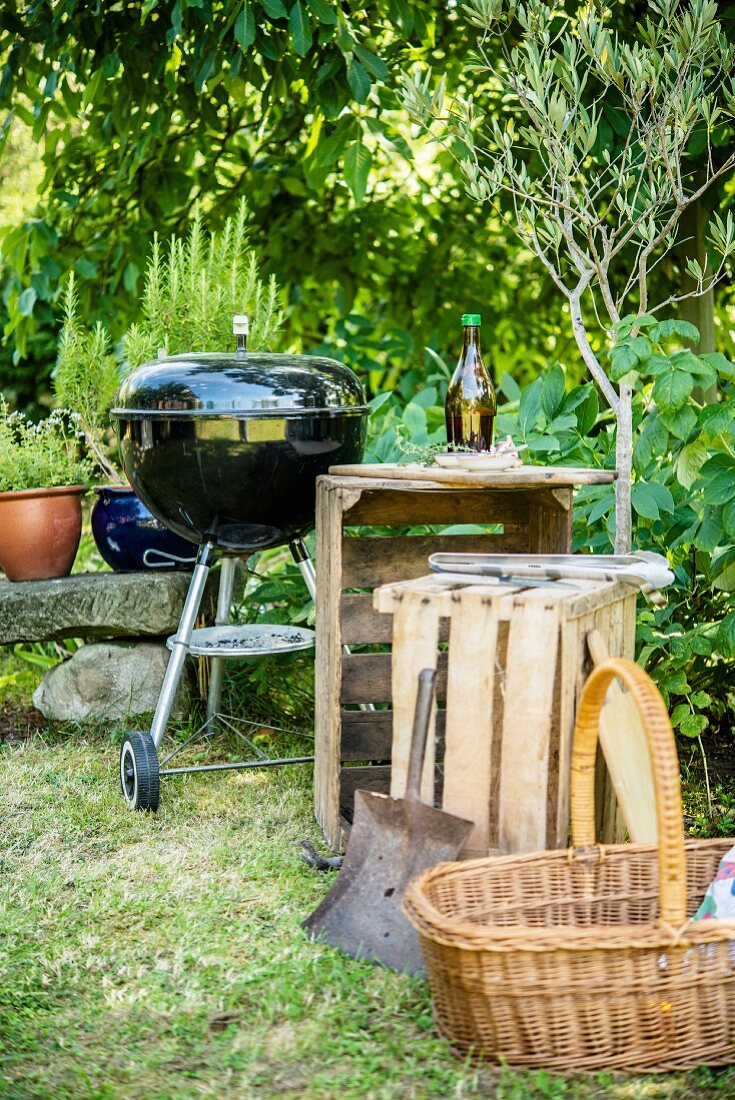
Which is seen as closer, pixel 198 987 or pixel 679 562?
pixel 198 987

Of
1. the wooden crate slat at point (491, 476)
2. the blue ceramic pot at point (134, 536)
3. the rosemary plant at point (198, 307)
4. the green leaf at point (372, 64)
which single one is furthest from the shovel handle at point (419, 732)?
the green leaf at point (372, 64)

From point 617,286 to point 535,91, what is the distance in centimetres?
226

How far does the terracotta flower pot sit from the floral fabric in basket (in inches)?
98.1

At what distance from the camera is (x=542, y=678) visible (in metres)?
1.99

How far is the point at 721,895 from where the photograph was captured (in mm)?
1986

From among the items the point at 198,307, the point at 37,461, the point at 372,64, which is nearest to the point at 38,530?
the point at 37,461

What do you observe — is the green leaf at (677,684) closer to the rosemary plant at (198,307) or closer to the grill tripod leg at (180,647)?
the grill tripod leg at (180,647)

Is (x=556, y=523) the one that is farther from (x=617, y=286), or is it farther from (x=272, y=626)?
(x=617, y=286)

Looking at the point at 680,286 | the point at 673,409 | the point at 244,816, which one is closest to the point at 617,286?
the point at 680,286

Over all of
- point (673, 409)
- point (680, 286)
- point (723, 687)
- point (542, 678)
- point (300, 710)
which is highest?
point (680, 286)

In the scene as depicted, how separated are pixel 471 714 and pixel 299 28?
216 cm

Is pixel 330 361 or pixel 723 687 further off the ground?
pixel 330 361

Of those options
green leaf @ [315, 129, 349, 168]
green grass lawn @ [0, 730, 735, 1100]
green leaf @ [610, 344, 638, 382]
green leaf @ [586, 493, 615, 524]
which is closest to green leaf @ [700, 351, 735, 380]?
green leaf @ [610, 344, 638, 382]

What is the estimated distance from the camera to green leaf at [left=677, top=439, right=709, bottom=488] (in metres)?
2.63
